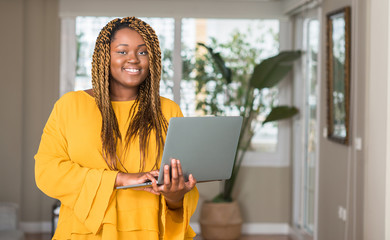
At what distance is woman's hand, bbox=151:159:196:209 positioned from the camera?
1484mm

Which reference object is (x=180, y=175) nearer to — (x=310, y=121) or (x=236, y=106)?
(x=310, y=121)

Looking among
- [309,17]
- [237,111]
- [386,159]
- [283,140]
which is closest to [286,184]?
[283,140]

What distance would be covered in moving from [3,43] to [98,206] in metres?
4.23

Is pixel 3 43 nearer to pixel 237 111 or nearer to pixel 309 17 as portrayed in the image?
pixel 237 111

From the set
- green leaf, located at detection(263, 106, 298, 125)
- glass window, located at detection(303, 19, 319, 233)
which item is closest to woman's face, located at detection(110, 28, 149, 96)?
glass window, located at detection(303, 19, 319, 233)

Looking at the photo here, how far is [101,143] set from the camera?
5.28 ft

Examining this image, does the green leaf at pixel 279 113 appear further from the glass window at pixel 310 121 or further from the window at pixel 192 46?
the window at pixel 192 46

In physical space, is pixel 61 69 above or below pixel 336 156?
above

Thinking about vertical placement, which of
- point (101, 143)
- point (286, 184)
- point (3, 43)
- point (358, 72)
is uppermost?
point (3, 43)

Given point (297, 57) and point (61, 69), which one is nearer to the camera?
point (297, 57)

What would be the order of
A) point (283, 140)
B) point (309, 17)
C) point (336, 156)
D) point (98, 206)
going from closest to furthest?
point (98, 206), point (336, 156), point (309, 17), point (283, 140)

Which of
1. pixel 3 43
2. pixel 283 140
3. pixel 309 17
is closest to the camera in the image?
pixel 309 17

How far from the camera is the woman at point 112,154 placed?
5.11 ft

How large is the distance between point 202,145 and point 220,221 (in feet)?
12.1
